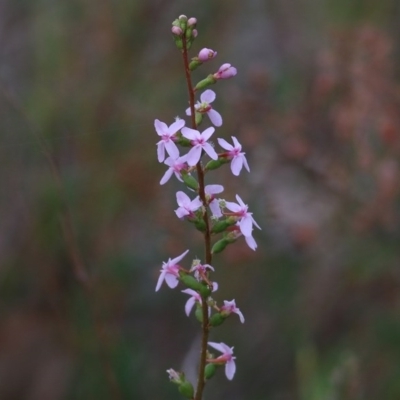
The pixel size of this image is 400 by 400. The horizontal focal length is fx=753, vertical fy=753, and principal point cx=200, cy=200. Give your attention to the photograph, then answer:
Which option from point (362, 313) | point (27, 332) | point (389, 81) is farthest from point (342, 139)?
point (27, 332)

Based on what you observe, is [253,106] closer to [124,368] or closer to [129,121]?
[129,121]

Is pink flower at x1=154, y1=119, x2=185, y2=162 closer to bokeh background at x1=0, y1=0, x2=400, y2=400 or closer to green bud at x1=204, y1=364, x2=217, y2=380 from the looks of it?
green bud at x1=204, y1=364, x2=217, y2=380

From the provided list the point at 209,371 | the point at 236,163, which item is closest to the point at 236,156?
the point at 236,163

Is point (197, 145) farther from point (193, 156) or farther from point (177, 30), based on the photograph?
point (177, 30)

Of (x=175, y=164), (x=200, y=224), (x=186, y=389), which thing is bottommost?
(x=186, y=389)

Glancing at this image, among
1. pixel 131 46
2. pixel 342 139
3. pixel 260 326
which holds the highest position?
pixel 131 46

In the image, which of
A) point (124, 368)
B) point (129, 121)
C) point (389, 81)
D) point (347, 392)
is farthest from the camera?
point (129, 121)

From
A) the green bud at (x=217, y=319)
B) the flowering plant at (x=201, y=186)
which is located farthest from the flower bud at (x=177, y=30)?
the green bud at (x=217, y=319)
